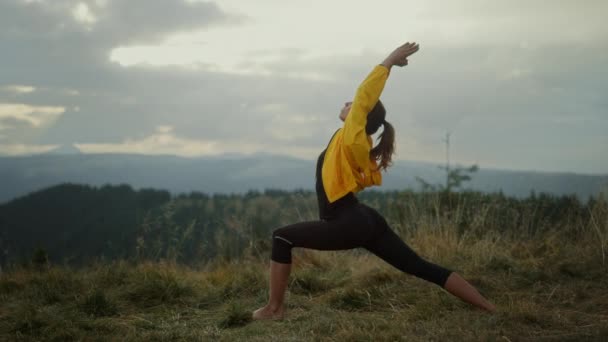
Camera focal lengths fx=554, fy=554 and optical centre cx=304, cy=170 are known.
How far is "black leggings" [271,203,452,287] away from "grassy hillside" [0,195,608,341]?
0.40 metres

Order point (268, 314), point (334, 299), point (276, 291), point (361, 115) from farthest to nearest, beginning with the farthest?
point (334, 299) → point (268, 314) → point (276, 291) → point (361, 115)

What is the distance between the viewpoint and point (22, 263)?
22.0 feet

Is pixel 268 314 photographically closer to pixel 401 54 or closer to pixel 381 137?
pixel 381 137

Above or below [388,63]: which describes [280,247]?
below

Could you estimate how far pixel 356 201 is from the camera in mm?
4043

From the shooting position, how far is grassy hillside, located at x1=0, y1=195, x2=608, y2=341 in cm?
391

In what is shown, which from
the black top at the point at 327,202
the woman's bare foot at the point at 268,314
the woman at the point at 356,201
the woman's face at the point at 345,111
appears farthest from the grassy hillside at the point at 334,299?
the woman's face at the point at 345,111

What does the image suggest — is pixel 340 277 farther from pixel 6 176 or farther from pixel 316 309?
pixel 6 176

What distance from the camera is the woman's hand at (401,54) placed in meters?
3.94

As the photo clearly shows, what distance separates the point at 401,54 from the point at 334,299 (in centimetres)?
227

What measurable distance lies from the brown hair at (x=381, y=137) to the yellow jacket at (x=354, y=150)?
0.11 metres

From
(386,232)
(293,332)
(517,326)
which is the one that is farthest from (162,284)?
(517,326)

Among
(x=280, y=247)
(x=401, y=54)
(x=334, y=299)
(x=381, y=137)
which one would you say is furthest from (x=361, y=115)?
(x=334, y=299)

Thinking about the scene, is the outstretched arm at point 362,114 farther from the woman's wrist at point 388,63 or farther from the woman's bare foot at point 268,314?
the woman's bare foot at point 268,314
